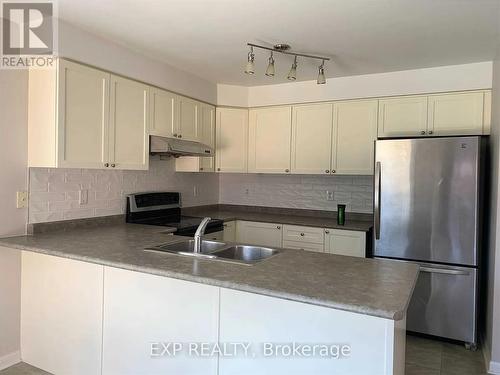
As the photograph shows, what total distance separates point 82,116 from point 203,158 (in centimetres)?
156

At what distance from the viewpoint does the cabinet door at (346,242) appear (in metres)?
3.52

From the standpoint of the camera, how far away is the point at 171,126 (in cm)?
357

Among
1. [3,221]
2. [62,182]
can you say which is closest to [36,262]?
[3,221]

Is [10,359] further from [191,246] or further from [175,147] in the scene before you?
[175,147]

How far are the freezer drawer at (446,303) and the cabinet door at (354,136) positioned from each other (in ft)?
3.81

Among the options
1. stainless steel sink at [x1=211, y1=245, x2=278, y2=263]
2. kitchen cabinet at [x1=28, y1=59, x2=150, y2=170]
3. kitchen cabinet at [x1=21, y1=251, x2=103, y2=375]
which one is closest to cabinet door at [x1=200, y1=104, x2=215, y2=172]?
kitchen cabinet at [x1=28, y1=59, x2=150, y2=170]

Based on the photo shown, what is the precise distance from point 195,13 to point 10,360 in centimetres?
259

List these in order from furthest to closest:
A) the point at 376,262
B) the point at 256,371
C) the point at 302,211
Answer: the point at 302,211, the point at 376,262, the point at 256,371

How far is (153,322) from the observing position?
2014 mm

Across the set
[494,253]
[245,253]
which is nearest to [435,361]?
[494,253]

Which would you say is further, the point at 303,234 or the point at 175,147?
the point at 303,234

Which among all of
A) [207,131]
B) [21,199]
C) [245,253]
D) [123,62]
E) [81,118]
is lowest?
[245,253]

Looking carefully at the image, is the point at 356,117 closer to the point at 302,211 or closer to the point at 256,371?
the point at 302,211

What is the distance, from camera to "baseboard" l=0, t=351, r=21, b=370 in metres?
2.50
